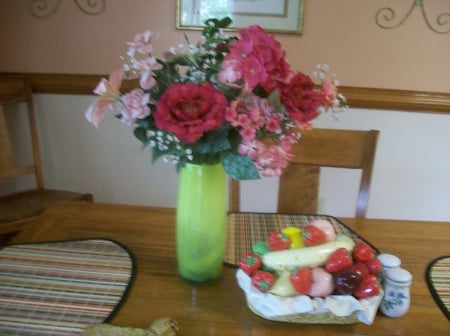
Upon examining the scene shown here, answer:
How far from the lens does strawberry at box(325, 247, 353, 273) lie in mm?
775

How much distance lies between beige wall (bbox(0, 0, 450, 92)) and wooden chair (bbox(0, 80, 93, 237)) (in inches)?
7.4

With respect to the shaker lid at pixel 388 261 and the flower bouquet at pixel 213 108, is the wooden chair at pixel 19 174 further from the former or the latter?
the shaker lid at pixel 388 261

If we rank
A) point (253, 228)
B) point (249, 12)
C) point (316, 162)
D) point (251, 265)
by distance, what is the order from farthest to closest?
point (249, 12) < point (316, 162) < point (253, 228) < point (251, 265)

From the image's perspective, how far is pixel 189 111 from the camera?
694 mm

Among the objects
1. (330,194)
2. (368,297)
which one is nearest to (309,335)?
(368,297)

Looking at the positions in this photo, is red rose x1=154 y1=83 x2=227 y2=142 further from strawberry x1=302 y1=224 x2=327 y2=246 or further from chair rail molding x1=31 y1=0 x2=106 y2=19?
chair rail molding x1=31 y1=0 x2=106 y2=19

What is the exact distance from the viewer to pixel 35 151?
2109mm

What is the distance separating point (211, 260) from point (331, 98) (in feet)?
1.37

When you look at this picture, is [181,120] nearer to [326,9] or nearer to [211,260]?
[211,260]

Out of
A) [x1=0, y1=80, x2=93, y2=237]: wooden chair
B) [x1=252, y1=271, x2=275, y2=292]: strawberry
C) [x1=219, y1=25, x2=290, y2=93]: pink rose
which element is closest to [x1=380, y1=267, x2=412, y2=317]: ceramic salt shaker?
[x1=252, y1=271, x2=275, y2=292]: strawberry

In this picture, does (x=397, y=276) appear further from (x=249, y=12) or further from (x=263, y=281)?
(x=249, y=12)

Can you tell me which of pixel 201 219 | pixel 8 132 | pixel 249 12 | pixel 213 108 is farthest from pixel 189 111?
pixel 8 132

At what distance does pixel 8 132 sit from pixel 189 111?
1810 millimetres

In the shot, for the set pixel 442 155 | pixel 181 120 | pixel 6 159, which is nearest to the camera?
pixel 181 120
